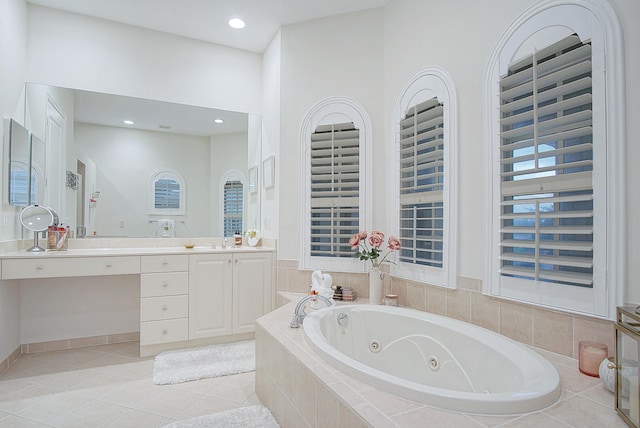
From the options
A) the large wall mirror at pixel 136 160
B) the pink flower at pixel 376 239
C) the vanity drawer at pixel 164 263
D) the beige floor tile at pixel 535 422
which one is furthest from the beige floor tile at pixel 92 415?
the beige floor tile at pixel 535 422

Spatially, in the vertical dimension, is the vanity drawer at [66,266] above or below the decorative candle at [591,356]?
above

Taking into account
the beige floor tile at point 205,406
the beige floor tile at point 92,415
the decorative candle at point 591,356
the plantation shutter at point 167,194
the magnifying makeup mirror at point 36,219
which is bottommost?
the beige floor tile at point 92,415

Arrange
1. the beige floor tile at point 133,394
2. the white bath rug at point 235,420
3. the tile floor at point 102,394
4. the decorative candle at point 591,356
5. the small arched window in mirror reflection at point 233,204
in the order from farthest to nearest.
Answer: the small arched window in mirror reflection at point 233,204
the beige floor tile at point 133,394
the tile floor at point 102,394
the white bath rug at point 235,420
the decorative candle at point 591,356

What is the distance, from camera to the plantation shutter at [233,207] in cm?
377

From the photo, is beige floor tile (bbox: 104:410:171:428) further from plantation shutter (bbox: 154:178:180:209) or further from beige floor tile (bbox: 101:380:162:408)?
plantation shutter (bbox: 154:178:180:209)

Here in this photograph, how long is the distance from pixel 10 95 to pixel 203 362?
254 cm

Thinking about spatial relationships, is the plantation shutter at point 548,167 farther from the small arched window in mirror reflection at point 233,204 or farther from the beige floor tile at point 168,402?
the small arched window in mirror reflection at point 233,204

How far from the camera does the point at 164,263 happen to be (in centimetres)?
297

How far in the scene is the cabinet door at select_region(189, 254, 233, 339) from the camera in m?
3.08

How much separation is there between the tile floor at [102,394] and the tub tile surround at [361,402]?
0.50 meters

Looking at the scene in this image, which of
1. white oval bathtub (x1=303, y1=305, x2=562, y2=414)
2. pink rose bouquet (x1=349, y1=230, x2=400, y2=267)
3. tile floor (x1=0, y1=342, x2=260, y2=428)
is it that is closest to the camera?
white oval bathtub (x1=303, y1=305, x2=562, y2=414)

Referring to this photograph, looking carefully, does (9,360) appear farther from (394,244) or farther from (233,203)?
(394,244)

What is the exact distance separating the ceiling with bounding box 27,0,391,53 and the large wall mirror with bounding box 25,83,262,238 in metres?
0.71

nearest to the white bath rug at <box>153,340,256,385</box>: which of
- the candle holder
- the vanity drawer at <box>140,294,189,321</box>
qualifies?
the vanity drawer at <box>140,294,189,321</box>
